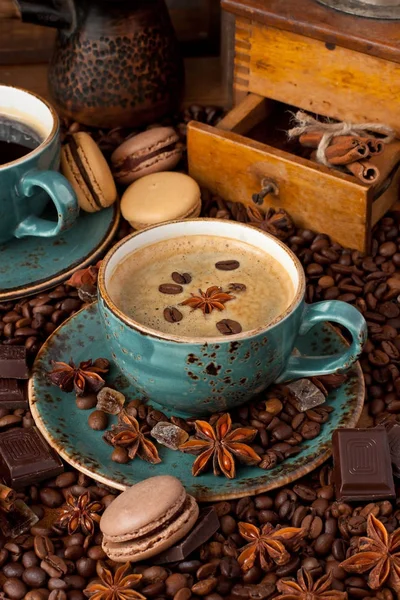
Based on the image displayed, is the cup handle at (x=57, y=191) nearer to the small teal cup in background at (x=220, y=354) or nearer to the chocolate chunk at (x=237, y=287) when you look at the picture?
the small teal cup in background at (x=220, y=354)


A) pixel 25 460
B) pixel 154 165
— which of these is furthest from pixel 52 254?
pixel 25 460

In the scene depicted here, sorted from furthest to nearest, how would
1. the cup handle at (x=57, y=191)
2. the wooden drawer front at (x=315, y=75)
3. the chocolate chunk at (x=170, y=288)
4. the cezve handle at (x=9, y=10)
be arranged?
the cezve handle at (x=9, y=10) → the wooden drawer front at (x=315, y=75) → the cup handle at (x=57, y=191) → the chocolate chunk at (x=170, y=288)

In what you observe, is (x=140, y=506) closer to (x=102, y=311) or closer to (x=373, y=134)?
(x=102, y=311)

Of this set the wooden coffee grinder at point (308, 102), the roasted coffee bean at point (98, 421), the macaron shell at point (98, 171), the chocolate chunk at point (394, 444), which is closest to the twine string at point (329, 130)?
the wooden coffee grinder at point (308, 102)

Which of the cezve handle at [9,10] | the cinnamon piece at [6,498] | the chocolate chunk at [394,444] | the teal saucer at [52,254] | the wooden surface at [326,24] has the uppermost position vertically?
the wooden surface at [326,24]

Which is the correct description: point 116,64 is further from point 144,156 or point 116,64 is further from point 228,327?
point 228,327

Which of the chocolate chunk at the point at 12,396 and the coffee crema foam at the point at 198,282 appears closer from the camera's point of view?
the coffee crema foam at the point at 198,282

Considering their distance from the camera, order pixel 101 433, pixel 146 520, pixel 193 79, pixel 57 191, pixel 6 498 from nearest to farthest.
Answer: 1. pixel 146 520
2. pixel 6 498
3. pixel 101 433
4. pixel 57 191
5. pixel 193 79
